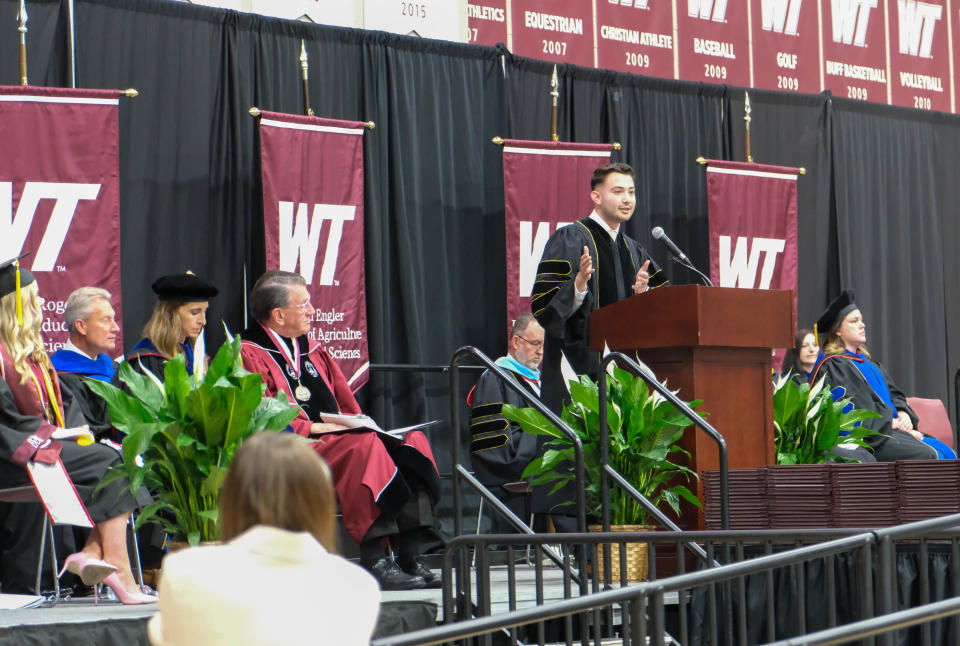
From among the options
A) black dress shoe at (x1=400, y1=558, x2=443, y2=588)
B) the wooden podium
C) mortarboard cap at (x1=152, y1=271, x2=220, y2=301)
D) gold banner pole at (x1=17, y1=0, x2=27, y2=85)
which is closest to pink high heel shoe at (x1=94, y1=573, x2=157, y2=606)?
black dress shoe at (x1=400, y1=558, x2=443, y2=588)

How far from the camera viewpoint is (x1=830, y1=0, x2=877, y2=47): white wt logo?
1068 centimetres

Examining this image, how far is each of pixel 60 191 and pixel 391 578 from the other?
2.63 metres

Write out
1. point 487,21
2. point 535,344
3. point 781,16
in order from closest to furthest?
point 535,344 → point 487,21 → point 781,16

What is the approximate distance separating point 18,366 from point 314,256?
7.76 ft

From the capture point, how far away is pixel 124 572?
5.04 m

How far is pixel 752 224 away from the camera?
29.5 ft

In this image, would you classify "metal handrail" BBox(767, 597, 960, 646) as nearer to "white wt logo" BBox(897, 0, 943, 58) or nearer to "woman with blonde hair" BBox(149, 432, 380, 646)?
"woman with blonde hair" BBox(149, 432, 380, 646)

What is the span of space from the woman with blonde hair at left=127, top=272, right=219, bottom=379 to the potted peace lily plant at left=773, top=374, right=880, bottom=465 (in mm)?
2628

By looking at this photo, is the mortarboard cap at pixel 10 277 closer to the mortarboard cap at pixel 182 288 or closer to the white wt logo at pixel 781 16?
the mortarboard cap at pixel 182 288

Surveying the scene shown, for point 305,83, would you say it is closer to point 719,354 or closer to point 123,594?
point 719,354

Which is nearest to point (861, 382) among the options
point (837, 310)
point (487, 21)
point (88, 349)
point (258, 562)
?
point (837, 310)

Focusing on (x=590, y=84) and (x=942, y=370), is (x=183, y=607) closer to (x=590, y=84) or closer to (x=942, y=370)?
(x=590, y=84)

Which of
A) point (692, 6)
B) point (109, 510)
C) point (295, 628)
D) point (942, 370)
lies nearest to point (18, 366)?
point (109, 510)

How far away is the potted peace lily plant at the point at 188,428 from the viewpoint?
4.92 m
